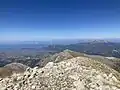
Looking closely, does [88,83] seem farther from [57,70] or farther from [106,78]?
[57,70]

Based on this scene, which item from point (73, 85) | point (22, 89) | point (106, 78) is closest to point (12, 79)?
point (22, 89)

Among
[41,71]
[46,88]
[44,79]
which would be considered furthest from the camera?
[41,71]

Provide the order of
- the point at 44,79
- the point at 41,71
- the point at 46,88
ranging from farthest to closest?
the point at 41,71, the point at 44,79, the point at 46,88

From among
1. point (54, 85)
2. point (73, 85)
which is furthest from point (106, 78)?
point (54, 85)

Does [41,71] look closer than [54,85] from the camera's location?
No

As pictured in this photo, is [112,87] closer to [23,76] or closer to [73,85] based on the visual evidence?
[73,85]

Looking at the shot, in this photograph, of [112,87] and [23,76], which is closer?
[112,87]

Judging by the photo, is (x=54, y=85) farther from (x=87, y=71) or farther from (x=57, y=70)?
(x=87, y=71)

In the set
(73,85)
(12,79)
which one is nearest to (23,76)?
(12,79)
